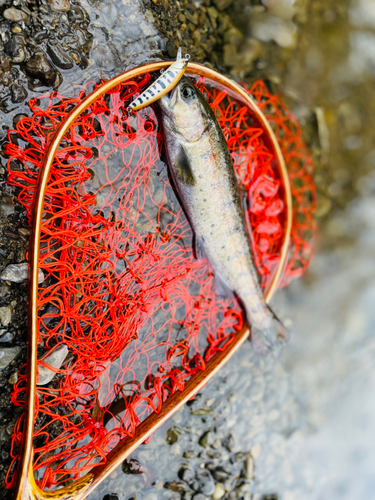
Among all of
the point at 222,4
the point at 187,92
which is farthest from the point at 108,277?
the point at 222,4

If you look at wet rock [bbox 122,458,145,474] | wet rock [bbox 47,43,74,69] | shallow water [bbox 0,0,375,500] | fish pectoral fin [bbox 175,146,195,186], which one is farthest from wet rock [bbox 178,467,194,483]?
wet rock [bbox 47,43,74,69]

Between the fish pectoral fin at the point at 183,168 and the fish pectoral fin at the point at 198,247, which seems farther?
the fish pectoral fin at the point at 198,247

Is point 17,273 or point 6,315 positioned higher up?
point 17,273

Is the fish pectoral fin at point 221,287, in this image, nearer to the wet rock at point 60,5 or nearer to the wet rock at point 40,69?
the wet rock at point 40,69

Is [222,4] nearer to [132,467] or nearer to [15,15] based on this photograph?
[15,15]

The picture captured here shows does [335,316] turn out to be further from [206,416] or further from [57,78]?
[57,78]

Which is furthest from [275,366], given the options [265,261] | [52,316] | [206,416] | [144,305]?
[52,316]

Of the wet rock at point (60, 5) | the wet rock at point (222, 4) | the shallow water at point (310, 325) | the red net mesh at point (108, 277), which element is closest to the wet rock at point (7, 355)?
the red net mesh at point (108, 277)
